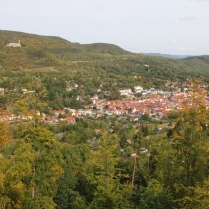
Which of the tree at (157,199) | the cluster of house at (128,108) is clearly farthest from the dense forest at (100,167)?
the cluster of house at (128,108)

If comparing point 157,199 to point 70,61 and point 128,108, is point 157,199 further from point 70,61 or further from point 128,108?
point 70,61

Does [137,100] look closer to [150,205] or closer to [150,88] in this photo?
[150,88]

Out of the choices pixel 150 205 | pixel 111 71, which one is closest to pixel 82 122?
pixel 150 205

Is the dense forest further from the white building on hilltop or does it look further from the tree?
the white building on hilltop

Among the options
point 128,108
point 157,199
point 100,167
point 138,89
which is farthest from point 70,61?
point 157,199

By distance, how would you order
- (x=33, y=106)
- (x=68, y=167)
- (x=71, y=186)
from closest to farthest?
(x=33, y=106)
(x=71, y=186)
(x=68, y=167)

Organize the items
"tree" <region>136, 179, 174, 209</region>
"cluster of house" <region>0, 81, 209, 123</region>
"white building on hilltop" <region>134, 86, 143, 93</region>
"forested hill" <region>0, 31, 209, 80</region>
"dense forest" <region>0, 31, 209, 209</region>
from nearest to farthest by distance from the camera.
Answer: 1. "dense forest" <region>0, 31, 209, 209</region>
2. "tree" <region>136, 179, 174, 209</region>
3. "cluster of house" <region>0, 81, 209, 123</region>
4. "white building on hilltop" <region>134, 86, 143, 93</region>
5. "forested hill" <region>0, 31, 209, 80</region>

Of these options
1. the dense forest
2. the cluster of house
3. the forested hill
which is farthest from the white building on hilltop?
the dense forest

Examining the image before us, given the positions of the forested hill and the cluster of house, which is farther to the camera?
the forested hill

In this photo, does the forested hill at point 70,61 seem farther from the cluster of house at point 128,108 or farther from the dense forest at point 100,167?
the dense forest at point 100,167

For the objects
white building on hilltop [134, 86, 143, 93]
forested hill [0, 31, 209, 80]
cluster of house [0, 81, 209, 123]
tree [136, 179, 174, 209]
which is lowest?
cluster of house [0, 81, 209, 123]

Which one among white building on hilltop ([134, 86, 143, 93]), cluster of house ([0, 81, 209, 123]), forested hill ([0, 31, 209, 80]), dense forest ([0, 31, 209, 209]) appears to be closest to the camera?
dense forest ([0, 31, 209, 209])
